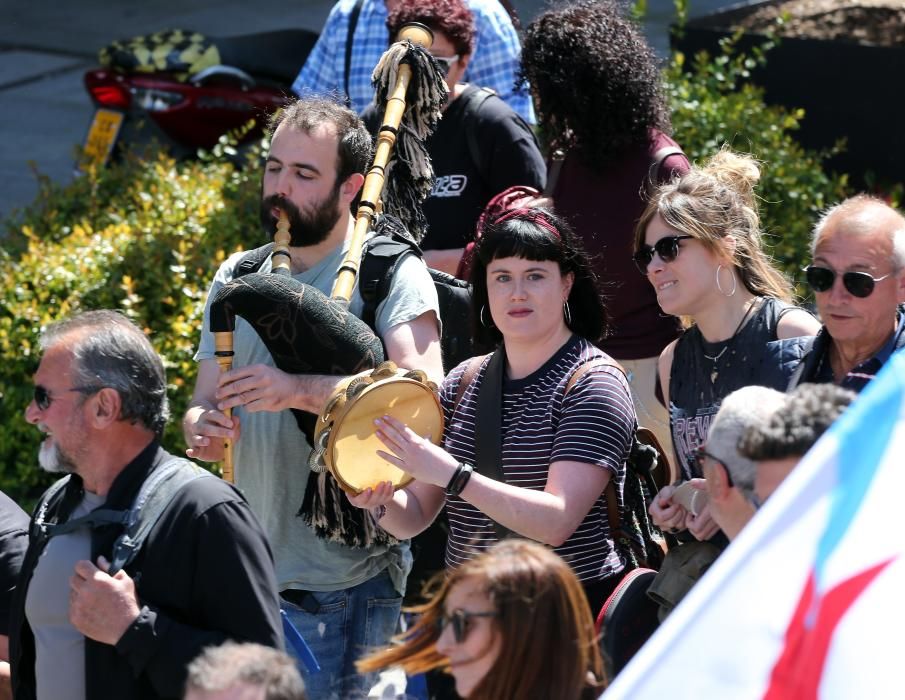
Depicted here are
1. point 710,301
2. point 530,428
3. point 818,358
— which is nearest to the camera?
point 818,358

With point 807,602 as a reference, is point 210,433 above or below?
below

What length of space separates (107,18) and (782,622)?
12.3m

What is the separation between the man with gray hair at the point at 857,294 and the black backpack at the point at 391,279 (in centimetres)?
105

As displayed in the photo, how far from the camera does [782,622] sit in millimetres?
2014

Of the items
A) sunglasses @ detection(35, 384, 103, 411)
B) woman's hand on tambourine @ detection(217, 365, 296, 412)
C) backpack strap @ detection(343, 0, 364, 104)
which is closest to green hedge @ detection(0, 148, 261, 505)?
backpack strap @ detection(343, 0, 364, 104)

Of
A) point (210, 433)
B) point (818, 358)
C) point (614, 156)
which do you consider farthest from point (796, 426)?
point (614, 156)

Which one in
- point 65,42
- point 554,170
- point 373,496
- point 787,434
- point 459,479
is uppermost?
point 787,434

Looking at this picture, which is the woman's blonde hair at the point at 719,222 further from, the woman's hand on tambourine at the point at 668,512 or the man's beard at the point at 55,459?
the man's beard at the point at 55,459

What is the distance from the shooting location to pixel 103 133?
27.6 feet

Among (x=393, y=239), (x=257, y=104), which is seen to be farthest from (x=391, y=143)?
(x=257, y=104)

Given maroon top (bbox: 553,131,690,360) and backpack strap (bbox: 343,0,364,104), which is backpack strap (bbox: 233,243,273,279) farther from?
backpack strap (bbox: 343,0,364,104)

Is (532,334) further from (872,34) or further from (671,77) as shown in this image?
(872,34)

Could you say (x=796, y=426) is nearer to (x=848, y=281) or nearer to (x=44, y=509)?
(x=848, y=281)

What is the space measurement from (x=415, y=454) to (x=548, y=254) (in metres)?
0.69
